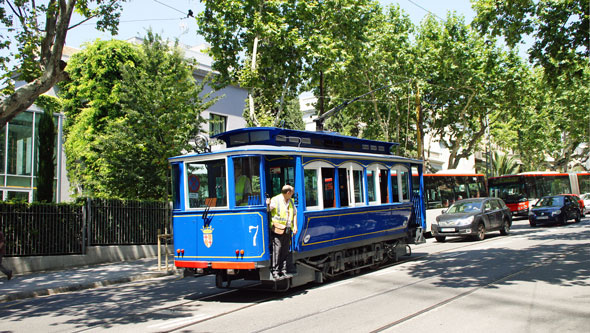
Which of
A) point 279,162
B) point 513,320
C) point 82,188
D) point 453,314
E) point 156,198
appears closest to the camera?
point 513,320

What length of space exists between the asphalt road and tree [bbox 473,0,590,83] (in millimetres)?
6122

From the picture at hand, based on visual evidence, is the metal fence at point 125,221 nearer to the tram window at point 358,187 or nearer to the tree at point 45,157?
the tree at point 45,157

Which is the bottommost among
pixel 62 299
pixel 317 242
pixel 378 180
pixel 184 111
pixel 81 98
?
pixel 62 299

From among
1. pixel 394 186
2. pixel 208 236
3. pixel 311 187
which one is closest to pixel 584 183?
pixel 394 186

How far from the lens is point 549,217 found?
2511cm

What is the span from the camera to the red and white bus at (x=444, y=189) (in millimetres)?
24138

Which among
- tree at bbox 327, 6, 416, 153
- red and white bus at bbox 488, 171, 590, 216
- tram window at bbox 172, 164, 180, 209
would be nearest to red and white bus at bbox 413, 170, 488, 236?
red and white bus at bbox 488, 171, 590, 216

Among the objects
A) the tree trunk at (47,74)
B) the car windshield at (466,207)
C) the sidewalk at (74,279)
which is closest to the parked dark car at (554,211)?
the car windshield at (466,207)

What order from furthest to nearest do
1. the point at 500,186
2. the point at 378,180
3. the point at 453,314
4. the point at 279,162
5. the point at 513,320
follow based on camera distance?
the point at 500,186 < the point at 378,180 < the point at 279,162 < the point at 453,314 < the point at 513,320

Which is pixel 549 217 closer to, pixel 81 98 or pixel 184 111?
pixel 184 111

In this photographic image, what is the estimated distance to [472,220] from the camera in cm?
1878

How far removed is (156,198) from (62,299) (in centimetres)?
936

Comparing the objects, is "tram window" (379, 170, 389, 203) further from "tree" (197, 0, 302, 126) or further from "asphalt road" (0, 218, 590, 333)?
"tree" (197, 0, 302, 126)

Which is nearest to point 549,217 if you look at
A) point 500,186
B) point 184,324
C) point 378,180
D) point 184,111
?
point 500,186
